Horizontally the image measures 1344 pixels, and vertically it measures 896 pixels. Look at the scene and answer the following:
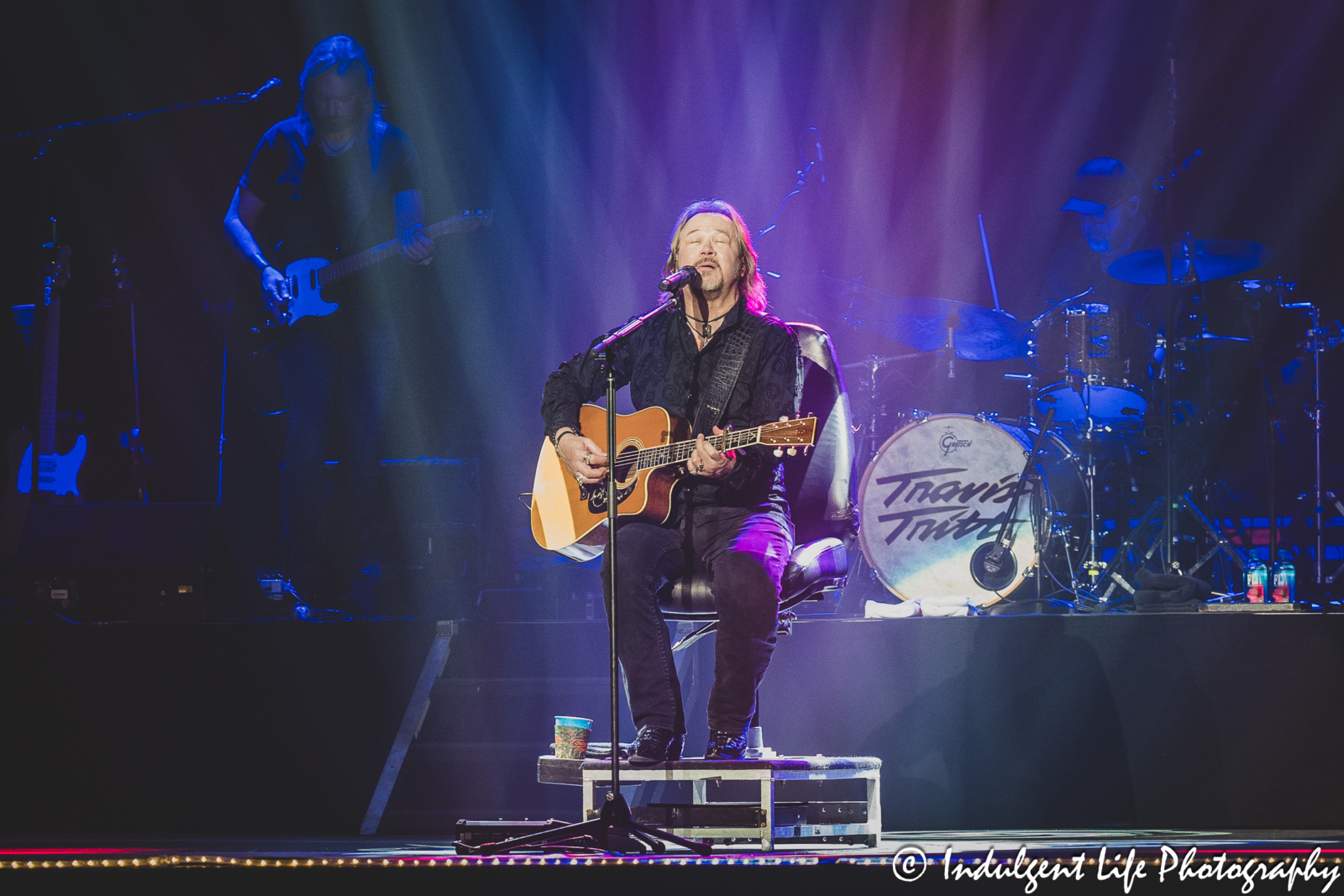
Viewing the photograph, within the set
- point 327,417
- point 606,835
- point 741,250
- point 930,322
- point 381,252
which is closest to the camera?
point 606,835

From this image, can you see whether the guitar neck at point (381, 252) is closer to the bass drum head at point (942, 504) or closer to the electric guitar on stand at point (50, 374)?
the electric guitar on stand at point (50, 374)

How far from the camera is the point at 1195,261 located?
568 cm

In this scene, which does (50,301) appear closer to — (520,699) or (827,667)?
(520,699)

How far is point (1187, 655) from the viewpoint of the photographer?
12.5 feet

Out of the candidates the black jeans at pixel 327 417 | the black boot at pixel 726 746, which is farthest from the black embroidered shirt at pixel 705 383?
the black jeans at pixel 327 417

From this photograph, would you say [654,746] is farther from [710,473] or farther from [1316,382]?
[1316,382]

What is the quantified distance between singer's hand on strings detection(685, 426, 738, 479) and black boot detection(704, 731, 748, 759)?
694 millimetres

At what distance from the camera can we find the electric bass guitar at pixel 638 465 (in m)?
3.07

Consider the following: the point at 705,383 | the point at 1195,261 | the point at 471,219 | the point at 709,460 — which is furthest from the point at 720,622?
the point at 1195,261

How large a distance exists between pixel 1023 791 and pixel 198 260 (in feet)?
16.0

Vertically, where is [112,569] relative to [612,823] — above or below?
above

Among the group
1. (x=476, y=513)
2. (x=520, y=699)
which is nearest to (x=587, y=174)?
(x=476, y=513)

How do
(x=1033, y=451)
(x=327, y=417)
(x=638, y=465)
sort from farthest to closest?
1. (x=1033, y=451)
2. (x=327, y=417)
3. (x=638, y=465)

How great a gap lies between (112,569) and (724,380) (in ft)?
8.19
